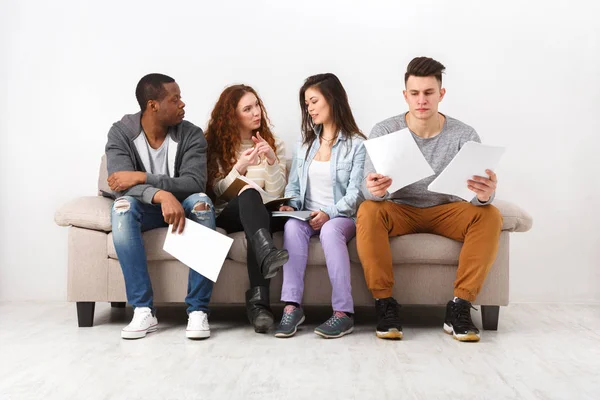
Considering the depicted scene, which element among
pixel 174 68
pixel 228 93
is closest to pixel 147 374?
pixel 228 93

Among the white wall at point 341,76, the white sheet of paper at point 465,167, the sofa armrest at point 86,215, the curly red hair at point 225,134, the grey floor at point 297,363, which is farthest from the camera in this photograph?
the white wall at point 341,76

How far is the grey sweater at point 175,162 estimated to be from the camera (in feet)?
9.33

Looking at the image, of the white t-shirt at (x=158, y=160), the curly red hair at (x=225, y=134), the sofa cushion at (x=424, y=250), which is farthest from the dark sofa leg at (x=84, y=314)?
the sofa cushion at (x=424, y=250)

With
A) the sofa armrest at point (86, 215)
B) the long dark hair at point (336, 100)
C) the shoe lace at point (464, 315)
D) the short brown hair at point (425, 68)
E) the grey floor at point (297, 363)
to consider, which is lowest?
the grey floor at point (297, 363)

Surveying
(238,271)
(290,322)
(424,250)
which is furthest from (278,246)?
(424,250)

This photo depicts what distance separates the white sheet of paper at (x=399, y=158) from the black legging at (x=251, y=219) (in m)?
0.47

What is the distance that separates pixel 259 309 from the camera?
276cm

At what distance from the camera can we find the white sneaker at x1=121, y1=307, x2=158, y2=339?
2668 millimetres

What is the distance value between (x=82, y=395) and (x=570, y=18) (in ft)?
9.45

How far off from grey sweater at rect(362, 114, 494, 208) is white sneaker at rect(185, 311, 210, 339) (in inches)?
30.9

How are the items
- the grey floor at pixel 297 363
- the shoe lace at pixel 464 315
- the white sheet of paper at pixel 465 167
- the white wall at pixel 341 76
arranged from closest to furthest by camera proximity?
the grey floor at pixel 297 363
the white sheet of paper at pixel 465 167
the shoe lace at pixel 464 315
the white wall at pixel 341 76

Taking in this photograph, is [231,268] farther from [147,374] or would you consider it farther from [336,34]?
[336,34]

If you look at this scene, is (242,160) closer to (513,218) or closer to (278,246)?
(278,246)

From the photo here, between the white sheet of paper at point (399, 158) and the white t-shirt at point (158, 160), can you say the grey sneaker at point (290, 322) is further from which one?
the white t-shirt at point (158, 160)
